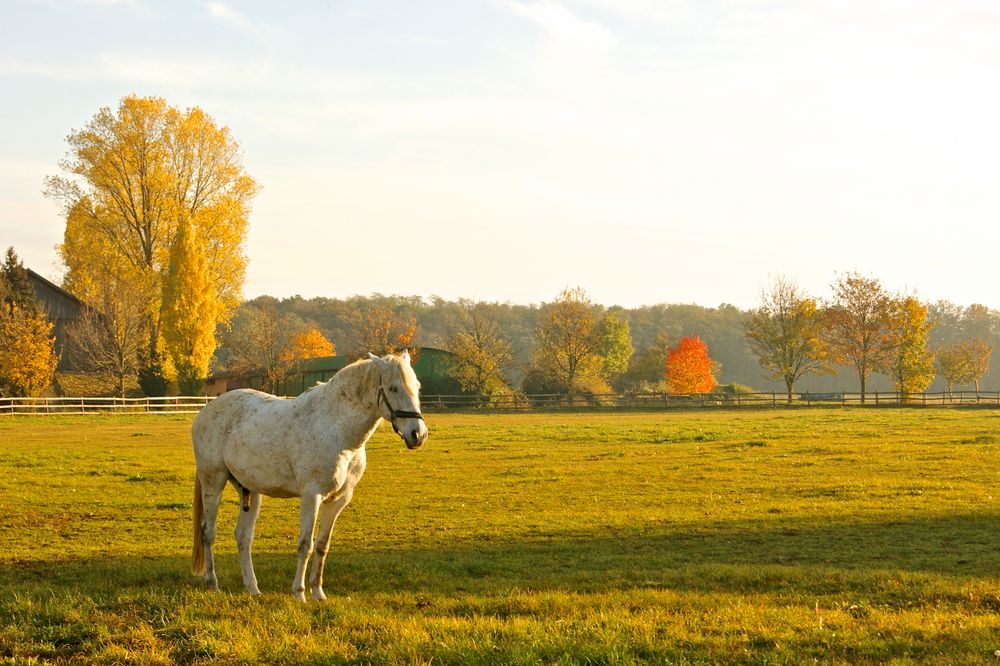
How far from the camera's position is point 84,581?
34.3 feet

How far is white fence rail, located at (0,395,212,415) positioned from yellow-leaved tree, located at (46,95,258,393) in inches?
148

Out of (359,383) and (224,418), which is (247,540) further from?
(359,383)

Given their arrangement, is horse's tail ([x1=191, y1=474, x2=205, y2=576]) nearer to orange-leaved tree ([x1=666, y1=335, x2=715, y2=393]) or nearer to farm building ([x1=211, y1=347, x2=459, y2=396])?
farm building ([x1=211, y1=347, x2=459, y2=396])

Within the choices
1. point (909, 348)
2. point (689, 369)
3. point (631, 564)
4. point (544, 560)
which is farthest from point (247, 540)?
point (689, 369)

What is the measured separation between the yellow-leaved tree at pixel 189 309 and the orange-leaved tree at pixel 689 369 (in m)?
48.1

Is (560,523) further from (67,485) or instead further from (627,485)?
(67,485)

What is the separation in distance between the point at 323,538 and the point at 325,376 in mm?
71542

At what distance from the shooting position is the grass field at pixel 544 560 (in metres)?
7.18

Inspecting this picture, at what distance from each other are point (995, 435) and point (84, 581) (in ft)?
104

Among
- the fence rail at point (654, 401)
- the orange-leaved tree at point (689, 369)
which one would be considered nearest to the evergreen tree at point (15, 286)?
the fence rail at point (654, 401)

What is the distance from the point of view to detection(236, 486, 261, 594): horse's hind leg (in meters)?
9.81

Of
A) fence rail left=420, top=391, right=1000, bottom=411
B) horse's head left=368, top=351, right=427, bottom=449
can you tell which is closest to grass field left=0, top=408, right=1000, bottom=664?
horse's head left=368, top=351, right=427, bottom=449

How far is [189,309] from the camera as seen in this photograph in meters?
56.8

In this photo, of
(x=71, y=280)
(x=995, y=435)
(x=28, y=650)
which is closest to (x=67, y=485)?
(x=28, y=650)
